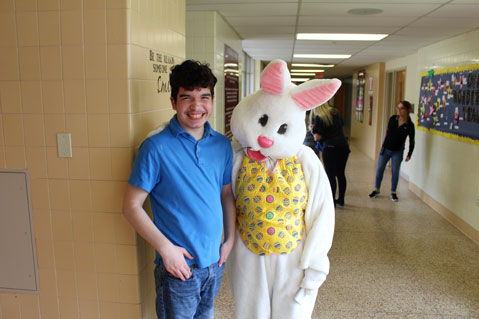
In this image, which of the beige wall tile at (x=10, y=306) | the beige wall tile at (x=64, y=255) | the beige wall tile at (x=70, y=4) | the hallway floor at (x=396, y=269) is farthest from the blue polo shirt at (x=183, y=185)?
the hallway floor at (x=396, y=269)

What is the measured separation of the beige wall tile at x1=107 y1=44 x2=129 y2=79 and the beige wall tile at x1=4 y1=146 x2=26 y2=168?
0.57 metres

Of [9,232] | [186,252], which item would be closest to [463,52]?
[186,252]

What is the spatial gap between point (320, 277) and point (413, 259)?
220 cm

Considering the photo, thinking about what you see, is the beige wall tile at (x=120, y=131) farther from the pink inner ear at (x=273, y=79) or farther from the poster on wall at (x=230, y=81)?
the poster on wall at (x=230, y=81)

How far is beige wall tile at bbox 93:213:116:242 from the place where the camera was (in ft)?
6.18

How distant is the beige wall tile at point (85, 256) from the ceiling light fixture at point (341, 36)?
3655mm

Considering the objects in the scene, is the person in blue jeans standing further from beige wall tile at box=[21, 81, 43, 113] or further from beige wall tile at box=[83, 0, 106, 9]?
beige wall tile at box=[21, 81, 43, 113]

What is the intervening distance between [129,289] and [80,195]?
1.67ft

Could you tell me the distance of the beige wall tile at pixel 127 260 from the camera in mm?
1897

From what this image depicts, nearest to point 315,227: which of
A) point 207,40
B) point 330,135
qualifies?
point 207,40

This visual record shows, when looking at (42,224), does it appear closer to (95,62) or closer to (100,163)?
(100,163)

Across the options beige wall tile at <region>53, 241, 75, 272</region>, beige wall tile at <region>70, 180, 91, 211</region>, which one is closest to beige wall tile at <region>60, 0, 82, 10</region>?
beige wall tile at <region>70, 180, 91, 211</region>

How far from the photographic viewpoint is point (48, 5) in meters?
1.75

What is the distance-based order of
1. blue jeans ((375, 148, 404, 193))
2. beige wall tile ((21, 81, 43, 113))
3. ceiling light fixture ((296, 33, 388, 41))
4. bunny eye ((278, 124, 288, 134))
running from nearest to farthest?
bunny eye ((278, 124, 288, 134)) < beige wall tile ((21, 81, 43, 113)) < ceiling light fixture ((296, 33, 388, 41)) < blue jeans ((375, 148, 404, 193))
